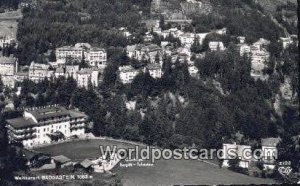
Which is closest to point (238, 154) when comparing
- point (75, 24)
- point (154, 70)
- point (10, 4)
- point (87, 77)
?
point (154, 70)

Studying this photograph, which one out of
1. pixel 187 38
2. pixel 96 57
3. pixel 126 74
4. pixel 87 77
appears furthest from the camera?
pixel 187 38

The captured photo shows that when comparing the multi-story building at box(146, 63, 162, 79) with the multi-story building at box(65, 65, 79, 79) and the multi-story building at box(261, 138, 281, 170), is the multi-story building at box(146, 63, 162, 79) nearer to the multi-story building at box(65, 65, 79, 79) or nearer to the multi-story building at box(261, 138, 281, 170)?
the multi-story building at box(65, 65, 79, 79)

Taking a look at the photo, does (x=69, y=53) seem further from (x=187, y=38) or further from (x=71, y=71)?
(x=187, y=38)

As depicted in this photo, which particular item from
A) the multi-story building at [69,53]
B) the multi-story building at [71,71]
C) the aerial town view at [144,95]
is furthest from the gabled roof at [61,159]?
the multi-story building at [69,53]

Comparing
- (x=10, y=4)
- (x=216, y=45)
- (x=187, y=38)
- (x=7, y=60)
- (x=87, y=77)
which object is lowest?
(x=87, y=77)

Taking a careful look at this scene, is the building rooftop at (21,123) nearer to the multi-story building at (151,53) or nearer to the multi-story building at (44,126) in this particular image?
the multi-story building at (44,126)
